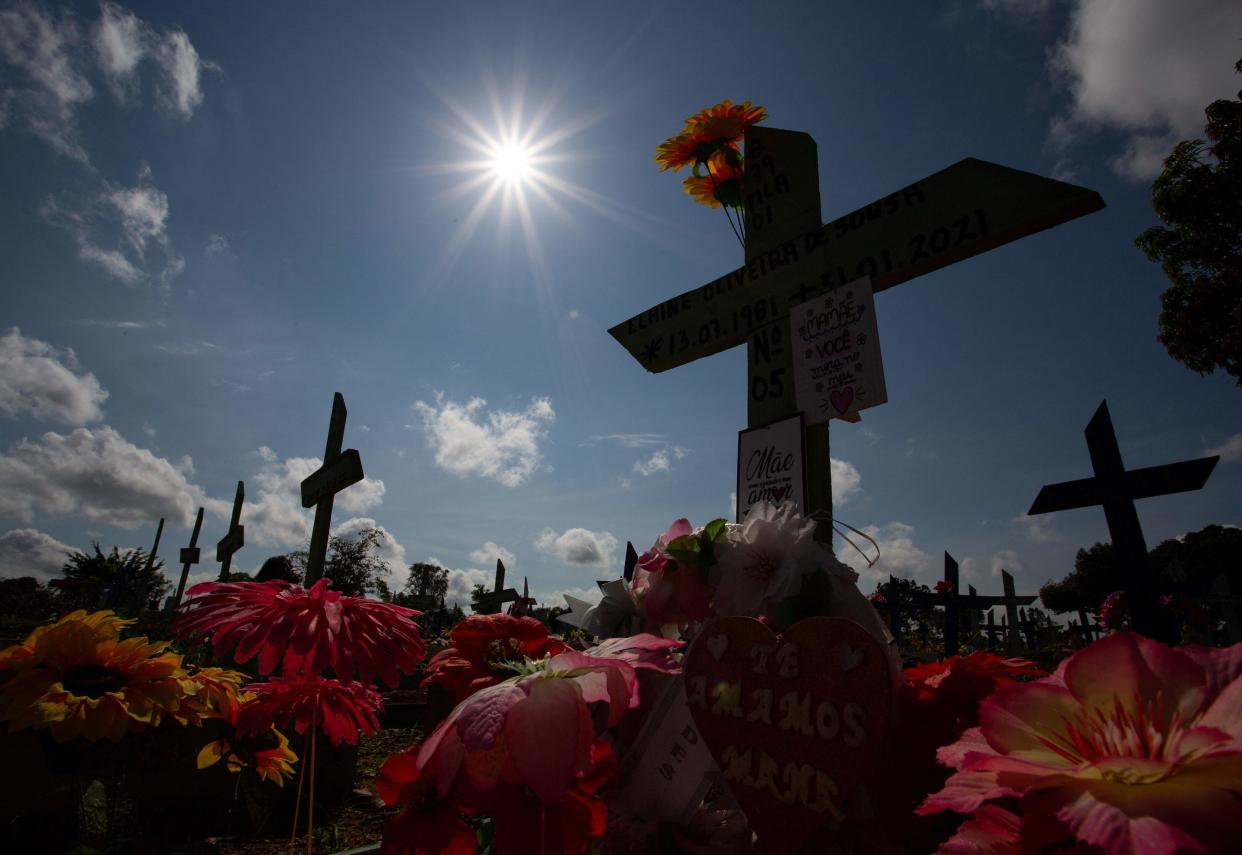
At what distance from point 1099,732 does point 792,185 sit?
6.57 feet

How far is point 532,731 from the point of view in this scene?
0.54 m

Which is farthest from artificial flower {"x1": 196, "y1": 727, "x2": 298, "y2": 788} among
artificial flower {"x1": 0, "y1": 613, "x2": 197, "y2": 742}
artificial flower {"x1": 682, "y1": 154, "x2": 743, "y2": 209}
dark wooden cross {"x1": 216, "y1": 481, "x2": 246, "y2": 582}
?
dark wooden cross {"x1": 216, "y1": 481, "x2": 246, "y2": 582}

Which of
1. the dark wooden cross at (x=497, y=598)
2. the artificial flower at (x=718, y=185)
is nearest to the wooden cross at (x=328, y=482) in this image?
the dark wooden cross at (x=497, y=598)

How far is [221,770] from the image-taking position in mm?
3225

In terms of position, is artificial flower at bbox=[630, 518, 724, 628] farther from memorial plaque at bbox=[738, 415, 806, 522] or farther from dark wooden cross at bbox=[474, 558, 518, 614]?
dark wooden cross at bbox=[474, 558, 518, 614]

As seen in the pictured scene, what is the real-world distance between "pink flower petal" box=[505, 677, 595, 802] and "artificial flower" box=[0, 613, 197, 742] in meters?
1.25

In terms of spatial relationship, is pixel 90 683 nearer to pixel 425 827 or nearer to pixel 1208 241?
pixel 425 827

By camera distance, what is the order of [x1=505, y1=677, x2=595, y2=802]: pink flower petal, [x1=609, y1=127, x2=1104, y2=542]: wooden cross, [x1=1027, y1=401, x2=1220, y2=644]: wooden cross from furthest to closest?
[x1=609, y1=127, x2=1104, y2=542]: wooden cross → [x1=1027, y1=401, x2=1220, y2=644]: wooden cross → [x1=505, y1=677, x2=595, y2=802]: pink flower petal

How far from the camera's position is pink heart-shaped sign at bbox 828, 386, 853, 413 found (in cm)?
168

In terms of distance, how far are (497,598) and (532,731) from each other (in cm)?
946

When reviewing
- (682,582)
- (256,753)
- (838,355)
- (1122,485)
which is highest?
(838,355)

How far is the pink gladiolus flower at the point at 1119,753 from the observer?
12.7 inches

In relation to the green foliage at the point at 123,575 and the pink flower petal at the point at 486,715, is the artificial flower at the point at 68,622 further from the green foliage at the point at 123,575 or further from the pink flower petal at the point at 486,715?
the green foliage at the point at 123,575

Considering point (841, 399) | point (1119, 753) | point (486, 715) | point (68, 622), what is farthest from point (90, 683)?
point (841, 399)
